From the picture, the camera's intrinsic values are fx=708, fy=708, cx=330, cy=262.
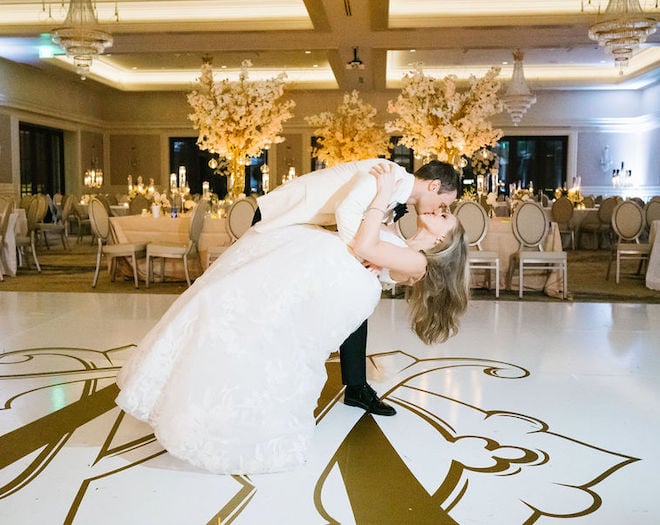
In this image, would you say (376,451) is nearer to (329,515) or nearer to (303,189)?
(329,515)

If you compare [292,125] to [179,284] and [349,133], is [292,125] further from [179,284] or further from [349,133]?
[179,284]

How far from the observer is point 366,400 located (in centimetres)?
363

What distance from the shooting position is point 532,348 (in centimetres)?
511

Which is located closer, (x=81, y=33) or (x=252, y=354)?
(x=252, y=354)

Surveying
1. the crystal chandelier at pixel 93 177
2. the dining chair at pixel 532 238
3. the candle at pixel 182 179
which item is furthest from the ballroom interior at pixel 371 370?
the crystal chandelier at pixel 93 177

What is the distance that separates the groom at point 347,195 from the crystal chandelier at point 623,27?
6.23m

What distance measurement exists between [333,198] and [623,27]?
6562 millimetres

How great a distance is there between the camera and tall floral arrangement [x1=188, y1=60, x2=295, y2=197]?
27.0 ft

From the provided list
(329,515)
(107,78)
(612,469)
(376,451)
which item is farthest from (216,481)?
(107,78)

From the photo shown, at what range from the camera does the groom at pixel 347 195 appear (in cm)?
280

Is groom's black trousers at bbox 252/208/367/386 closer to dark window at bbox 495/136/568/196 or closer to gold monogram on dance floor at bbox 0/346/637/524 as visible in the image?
gold monogram on dance floor at bbox 0/346/637/524

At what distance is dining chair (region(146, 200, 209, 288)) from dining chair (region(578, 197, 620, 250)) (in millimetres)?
7927

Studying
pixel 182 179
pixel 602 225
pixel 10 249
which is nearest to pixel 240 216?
pixel 182 179

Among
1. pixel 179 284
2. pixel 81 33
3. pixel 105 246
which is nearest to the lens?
pixel 105 246
